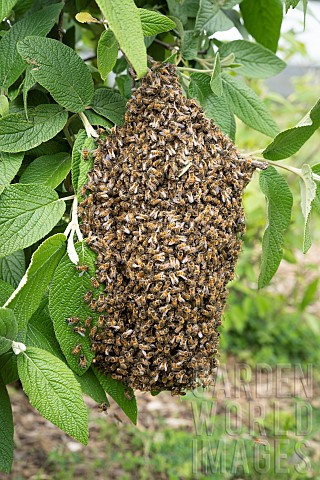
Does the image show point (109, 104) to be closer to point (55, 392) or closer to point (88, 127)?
point (88, 127)

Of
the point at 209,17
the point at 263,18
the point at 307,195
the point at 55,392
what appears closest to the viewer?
the point at 55,392

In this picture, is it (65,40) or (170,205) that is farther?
(65,40)

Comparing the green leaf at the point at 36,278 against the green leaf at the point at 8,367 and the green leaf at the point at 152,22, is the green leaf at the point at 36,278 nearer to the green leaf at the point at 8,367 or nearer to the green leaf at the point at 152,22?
the green leaf at the point at 8,367

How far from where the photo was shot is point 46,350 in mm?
898

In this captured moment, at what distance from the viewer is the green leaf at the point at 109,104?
981 millimetres

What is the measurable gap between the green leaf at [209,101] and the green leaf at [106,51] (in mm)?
186

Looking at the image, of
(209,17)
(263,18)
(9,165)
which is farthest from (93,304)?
(263,18)

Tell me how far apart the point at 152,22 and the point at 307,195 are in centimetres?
33

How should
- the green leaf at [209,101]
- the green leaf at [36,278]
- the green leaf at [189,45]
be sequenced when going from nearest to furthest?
1. the green leaf at [36,278]
2. the green leaf at [209,101]
3. the green leaf at [189,45]

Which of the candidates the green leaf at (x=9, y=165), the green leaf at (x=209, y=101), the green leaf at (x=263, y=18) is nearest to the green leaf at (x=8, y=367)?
the green leaf at (x=9, y=165)

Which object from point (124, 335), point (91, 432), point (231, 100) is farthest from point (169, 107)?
point (91, 432)

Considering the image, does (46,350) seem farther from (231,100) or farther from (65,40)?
(65,40)

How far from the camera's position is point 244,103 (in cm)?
112

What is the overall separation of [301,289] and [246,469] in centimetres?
205
